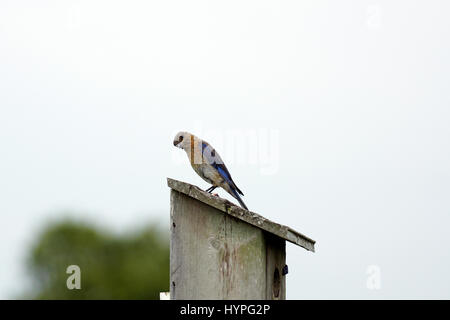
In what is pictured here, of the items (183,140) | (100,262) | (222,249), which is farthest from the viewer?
(100,262)

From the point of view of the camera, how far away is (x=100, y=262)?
1275 inches

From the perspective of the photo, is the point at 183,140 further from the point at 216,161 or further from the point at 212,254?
the point at 212,254

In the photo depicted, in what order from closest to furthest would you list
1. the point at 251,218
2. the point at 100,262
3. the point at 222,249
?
1. the point at 251,218
2. the point at 222,249
3. the point at 100,262

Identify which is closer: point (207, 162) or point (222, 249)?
point (222, 249)

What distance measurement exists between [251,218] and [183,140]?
1.79 m

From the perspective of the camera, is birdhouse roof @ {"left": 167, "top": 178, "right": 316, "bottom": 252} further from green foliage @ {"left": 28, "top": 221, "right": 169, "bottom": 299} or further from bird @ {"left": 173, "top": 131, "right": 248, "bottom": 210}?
green foliage @ {"left": 28, "top": 221, "right": 169, "bottom": 299}

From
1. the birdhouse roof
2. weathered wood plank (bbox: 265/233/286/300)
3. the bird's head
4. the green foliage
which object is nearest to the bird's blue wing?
the bird's head

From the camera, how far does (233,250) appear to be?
22.2 ft

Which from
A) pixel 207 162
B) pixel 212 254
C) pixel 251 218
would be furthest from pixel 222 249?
pixel 207 162

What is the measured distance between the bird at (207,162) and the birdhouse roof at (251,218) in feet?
3.88
